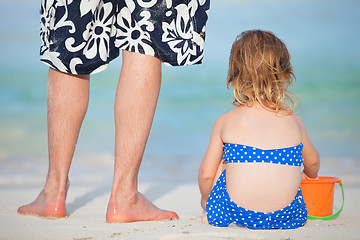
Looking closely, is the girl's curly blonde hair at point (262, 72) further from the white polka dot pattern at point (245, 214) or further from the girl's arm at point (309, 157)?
the white polka dot pattern at point (245, 214)

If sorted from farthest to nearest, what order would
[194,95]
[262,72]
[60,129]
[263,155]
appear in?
[194,95], [60,129], [262,72], [263,155]

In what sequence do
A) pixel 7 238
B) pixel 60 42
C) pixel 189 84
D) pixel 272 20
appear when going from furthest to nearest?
Result: pixel 272 20
pixel 189 84
pixel 60 42
pixel 7 238

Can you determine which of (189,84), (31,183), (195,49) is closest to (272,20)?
(189,84)

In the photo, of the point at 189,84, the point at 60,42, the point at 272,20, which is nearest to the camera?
the point at 60,42

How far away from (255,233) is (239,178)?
8.2 inches

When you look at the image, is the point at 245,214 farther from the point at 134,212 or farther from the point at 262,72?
the point at 262,72

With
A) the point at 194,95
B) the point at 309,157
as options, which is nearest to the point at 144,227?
the point at 309,157

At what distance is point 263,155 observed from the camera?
1.68 metres

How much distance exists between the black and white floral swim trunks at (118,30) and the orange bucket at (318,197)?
27.9 inches

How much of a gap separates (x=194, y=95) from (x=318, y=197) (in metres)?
7.40

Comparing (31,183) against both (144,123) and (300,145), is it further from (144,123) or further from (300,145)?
(300,145)

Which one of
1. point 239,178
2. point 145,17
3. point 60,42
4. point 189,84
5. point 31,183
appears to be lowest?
point 189,84

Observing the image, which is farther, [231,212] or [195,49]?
[195,49]

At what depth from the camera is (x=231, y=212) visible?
1.72 metres
